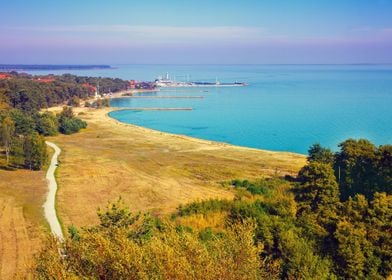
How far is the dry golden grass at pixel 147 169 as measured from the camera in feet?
83.4

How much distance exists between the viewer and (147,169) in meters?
33.6

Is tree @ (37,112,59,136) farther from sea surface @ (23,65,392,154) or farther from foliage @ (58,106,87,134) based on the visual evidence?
sea surface @ (23,65,392,154)

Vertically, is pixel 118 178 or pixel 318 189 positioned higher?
pixel 318 189

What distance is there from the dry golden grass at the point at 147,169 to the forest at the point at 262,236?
249 centimetres

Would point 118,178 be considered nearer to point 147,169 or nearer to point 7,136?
point 147,169

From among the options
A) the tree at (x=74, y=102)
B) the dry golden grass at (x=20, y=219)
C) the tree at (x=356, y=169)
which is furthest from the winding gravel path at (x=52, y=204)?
the tree at (x=74, y=102)

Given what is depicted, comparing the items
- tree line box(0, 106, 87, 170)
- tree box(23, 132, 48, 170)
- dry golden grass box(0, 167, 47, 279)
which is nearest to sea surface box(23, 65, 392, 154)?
tree line box(0, 106, 87, 170)

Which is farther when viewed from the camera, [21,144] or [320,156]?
[21,144]

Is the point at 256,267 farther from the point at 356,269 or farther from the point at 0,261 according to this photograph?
the point at 0,261

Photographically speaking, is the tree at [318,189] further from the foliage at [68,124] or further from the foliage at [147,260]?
the foliage at [68,124]

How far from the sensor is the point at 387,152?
23.6 m

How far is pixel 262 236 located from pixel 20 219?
42.9ft

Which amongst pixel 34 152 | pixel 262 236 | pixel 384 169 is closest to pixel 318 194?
pixel 384 169

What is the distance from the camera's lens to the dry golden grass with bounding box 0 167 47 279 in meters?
16.8
